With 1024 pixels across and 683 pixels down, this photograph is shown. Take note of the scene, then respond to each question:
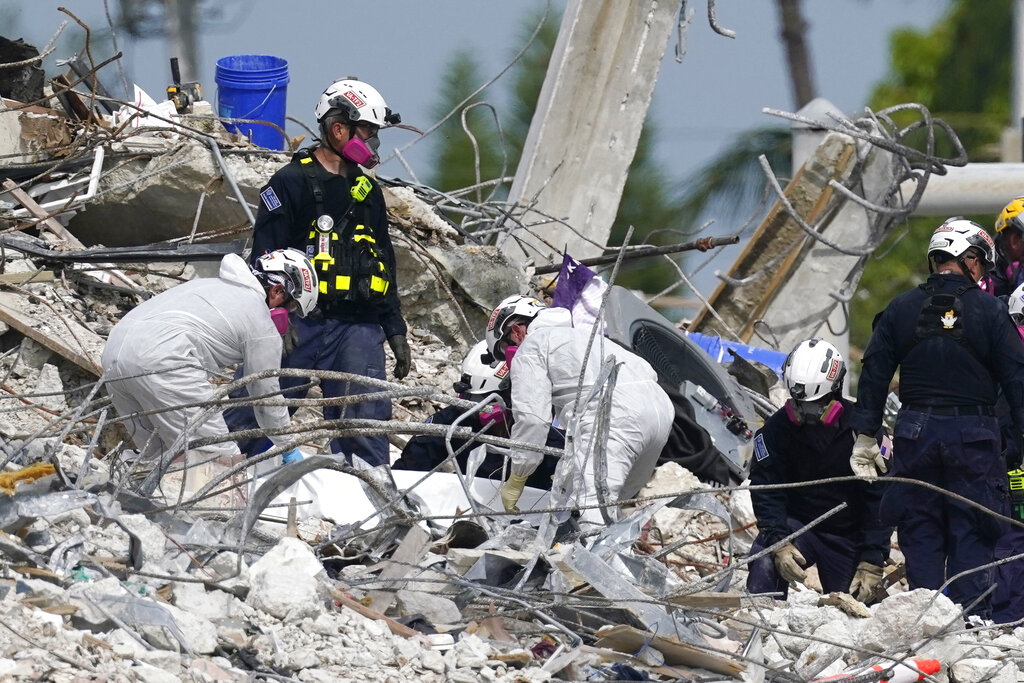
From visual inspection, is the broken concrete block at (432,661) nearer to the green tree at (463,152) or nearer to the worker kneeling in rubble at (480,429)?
the worker kneeling in rubble at (480,429)

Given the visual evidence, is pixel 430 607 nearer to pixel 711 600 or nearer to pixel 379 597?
pixel 379 597

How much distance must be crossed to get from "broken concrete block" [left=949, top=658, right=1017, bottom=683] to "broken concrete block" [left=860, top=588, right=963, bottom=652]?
0.14 m

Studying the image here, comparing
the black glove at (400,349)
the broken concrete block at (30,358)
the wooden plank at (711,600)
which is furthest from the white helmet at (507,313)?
the broken concrete block at (30,358)

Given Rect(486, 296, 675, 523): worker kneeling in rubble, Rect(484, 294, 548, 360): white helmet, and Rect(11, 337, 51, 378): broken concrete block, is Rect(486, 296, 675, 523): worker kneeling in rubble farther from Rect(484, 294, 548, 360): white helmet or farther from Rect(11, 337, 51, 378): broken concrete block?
Rect(11, 337, 51, 378): broken concrete block

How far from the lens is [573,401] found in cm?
675

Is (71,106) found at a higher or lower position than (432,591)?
higher

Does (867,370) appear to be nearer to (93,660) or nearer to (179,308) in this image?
(179,308)

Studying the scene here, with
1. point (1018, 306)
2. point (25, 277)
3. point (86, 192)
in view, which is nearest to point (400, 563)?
point (1018, 306)

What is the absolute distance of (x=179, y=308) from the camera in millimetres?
6422

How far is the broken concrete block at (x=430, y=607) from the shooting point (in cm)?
513

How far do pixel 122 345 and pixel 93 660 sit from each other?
2388 millimetres

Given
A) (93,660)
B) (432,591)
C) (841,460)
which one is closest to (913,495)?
(841,460)

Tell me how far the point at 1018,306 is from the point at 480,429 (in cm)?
242

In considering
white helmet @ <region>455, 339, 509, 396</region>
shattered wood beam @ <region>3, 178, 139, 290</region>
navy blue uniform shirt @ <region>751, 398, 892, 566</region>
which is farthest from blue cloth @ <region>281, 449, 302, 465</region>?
shattered wood beam @ <region>3, 178, 139, 290</region>
